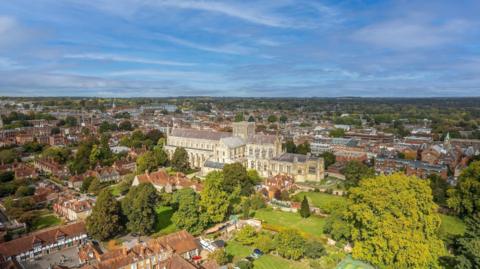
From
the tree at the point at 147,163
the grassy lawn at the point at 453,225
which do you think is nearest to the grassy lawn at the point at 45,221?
the tree at the point at 147,163

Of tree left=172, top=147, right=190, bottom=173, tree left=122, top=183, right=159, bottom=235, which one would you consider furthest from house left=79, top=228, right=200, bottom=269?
tree left=172, top=147, right=190, bottom=173

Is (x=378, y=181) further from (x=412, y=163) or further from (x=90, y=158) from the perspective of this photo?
(x=90, y=158)

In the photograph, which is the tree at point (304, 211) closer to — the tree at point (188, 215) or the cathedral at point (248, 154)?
the tree at point (188, 215)

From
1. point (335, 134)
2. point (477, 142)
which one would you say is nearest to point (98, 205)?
point (335, 134)

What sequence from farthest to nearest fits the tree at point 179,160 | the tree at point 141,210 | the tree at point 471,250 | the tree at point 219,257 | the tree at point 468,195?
the tree at point 179,160 → the tree at point 468,195 → the tree at point 141,210 → the tree at point 219,257 → the tree at point 471,250

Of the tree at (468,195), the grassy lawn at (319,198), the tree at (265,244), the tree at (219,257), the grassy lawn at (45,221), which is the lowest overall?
the grassy lawn at (45,221)

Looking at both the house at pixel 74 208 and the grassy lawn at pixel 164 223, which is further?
the house at pixel 74 208
